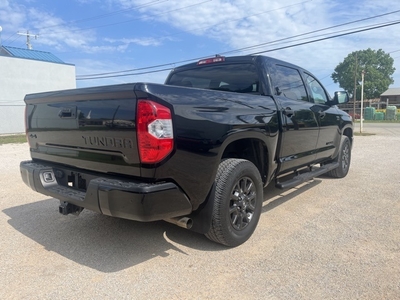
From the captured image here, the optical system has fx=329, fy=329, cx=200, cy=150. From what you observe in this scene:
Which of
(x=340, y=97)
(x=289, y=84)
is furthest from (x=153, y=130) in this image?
(x=340, y=97)

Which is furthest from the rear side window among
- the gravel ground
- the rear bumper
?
the rear bumper

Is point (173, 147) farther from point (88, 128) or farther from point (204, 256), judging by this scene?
point (204, 256)

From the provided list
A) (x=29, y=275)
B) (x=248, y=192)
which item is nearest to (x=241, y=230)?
(x=248, y=192)

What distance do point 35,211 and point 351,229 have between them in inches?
159

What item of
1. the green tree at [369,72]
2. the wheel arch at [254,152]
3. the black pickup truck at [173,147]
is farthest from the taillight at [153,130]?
the green tree at [369,72]

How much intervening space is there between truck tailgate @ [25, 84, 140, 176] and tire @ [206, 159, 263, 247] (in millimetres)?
856

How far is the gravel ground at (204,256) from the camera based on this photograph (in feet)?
8.34

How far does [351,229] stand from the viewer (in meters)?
3.74

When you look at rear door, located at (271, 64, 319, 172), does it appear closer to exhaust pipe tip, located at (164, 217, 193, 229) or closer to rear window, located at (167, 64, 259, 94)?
rear window, located at (167, 64, 259, 94)

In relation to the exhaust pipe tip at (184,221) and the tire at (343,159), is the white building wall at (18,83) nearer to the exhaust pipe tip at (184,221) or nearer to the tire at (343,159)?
the tire at (343,159)

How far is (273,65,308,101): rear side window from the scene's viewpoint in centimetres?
427

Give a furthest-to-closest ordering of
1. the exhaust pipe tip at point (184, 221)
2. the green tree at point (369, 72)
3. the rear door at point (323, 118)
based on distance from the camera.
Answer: the green tree at point (369, 72), the rear door at point (323, 118), the exhaust pipe tip at point (184, 221)

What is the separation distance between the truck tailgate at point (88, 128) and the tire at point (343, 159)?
→ 473 centimetres

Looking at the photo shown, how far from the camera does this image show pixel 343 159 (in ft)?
20.9
